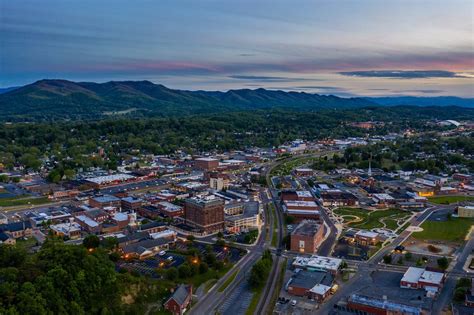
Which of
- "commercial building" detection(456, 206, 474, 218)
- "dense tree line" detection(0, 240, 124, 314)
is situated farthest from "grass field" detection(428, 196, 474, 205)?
"dense tree line" detection(0, 240, 124, 314)

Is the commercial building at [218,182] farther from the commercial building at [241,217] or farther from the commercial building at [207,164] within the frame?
the commercial building at [207,164]

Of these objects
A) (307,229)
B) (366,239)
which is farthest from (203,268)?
(366,239)

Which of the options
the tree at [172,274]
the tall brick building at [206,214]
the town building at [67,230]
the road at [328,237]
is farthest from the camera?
the tall brick building at [206,214]

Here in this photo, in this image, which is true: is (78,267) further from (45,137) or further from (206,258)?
(45,137)

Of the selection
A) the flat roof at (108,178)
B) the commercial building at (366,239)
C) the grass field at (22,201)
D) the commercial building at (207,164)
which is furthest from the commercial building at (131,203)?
the commercial building at (207,164)

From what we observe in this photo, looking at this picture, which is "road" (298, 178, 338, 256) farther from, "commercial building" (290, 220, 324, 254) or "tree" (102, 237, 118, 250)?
"tree" (102, 237, 118, 250)

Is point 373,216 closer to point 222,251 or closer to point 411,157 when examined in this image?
point 222,251
